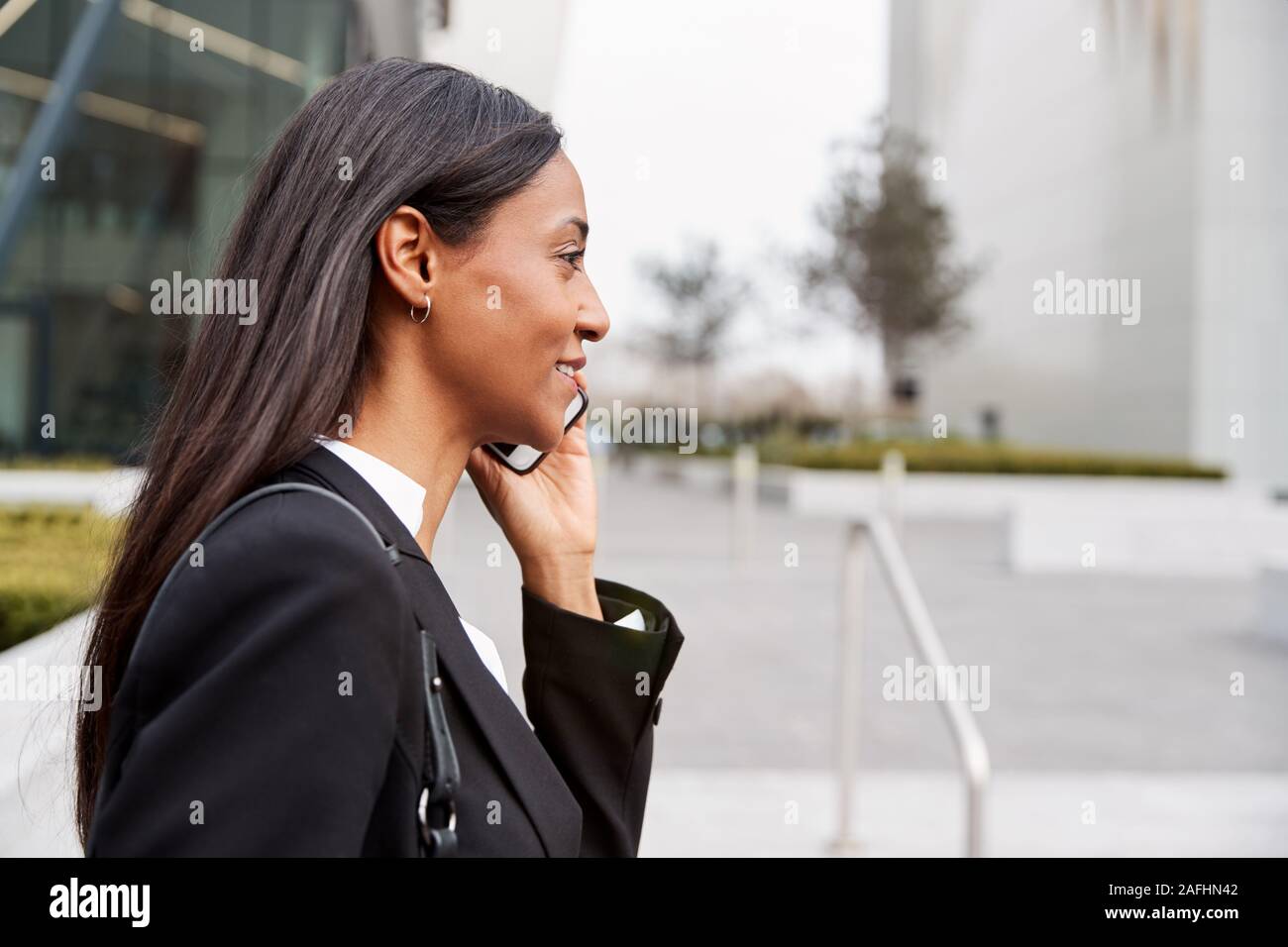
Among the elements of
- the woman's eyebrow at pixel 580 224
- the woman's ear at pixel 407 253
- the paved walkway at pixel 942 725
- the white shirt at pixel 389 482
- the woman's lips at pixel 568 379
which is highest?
the woman's eyebrow at pixel 580 224

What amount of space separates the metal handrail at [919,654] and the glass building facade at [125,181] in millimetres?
13994

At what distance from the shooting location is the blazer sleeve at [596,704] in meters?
1.57

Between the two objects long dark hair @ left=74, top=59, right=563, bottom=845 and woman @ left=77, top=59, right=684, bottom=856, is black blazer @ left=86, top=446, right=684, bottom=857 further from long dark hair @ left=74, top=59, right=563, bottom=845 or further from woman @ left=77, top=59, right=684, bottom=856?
long dark hair @ left=74, top=59, right=563, bottom=845

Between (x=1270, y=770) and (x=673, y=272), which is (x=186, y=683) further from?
(x=673, y=272)

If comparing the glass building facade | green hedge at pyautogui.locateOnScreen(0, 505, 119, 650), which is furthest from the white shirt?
the glass building facade

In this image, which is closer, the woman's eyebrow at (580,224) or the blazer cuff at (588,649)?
the woman's eyebrow at (580,224)

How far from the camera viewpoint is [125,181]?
18.3 metres

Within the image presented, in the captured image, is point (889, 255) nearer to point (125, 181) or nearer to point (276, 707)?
point (125, 181)

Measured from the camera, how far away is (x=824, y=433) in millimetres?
40156

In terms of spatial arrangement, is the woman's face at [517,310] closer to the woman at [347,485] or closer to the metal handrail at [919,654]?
the woman at [347,485]

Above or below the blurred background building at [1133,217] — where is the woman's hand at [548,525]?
below

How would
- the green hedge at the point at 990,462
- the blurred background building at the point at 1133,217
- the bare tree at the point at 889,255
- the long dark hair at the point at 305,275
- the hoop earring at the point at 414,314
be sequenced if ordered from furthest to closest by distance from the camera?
the bare tree at the point at 889,255, the blurred background building at the point at 1133,217, the green hedge at the point at 990,462, the hoop earring at the point at 414,314, the long dark hair at the point at 305,275

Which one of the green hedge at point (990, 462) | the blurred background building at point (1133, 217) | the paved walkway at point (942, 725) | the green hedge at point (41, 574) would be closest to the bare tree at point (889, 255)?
the blurred background building at point (1133, 217)

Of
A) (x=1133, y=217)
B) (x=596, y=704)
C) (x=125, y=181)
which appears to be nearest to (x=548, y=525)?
(x=596, y=704)
